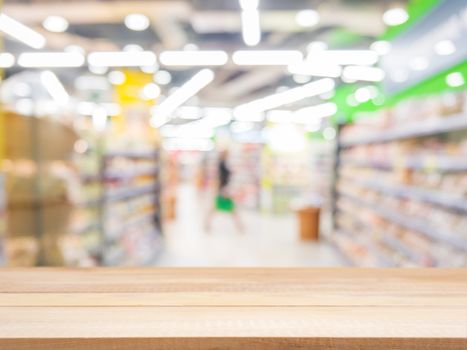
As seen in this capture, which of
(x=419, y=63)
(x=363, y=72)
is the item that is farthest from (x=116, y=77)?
(x=419, y=63)

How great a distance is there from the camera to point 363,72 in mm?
10750

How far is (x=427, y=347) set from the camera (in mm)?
785

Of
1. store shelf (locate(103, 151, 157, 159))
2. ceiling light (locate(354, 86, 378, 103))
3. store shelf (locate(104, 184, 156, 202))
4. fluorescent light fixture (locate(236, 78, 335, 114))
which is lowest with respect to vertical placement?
store shelf (locate(104, 184, 156, 202))

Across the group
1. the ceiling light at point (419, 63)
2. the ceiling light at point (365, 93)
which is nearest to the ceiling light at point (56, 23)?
the ceiling light at point (419, 63)

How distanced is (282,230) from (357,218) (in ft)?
10.3

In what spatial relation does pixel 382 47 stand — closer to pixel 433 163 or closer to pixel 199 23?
pixel 199 23

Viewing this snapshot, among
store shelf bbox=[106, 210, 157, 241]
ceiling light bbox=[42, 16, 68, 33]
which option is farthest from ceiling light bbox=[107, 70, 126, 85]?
store shelf bbox=[106, 210, 157, 241]

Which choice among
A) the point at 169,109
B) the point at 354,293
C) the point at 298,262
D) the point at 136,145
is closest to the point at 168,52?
the point at 136,145

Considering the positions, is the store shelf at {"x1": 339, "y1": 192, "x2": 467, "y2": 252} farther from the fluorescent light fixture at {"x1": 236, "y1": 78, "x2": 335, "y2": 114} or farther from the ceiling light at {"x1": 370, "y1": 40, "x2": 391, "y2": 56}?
the fluorescent light fixture at {"x1": 236, "y1": 78, "x2": 335, "y2": 114}

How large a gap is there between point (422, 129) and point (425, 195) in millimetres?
689

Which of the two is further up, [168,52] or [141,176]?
[168,52]

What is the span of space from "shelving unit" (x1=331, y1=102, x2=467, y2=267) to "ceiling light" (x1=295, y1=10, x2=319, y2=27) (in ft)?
6.63

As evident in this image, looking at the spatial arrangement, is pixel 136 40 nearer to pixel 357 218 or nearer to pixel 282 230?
pixel 282 230

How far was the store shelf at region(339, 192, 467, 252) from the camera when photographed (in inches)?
151
